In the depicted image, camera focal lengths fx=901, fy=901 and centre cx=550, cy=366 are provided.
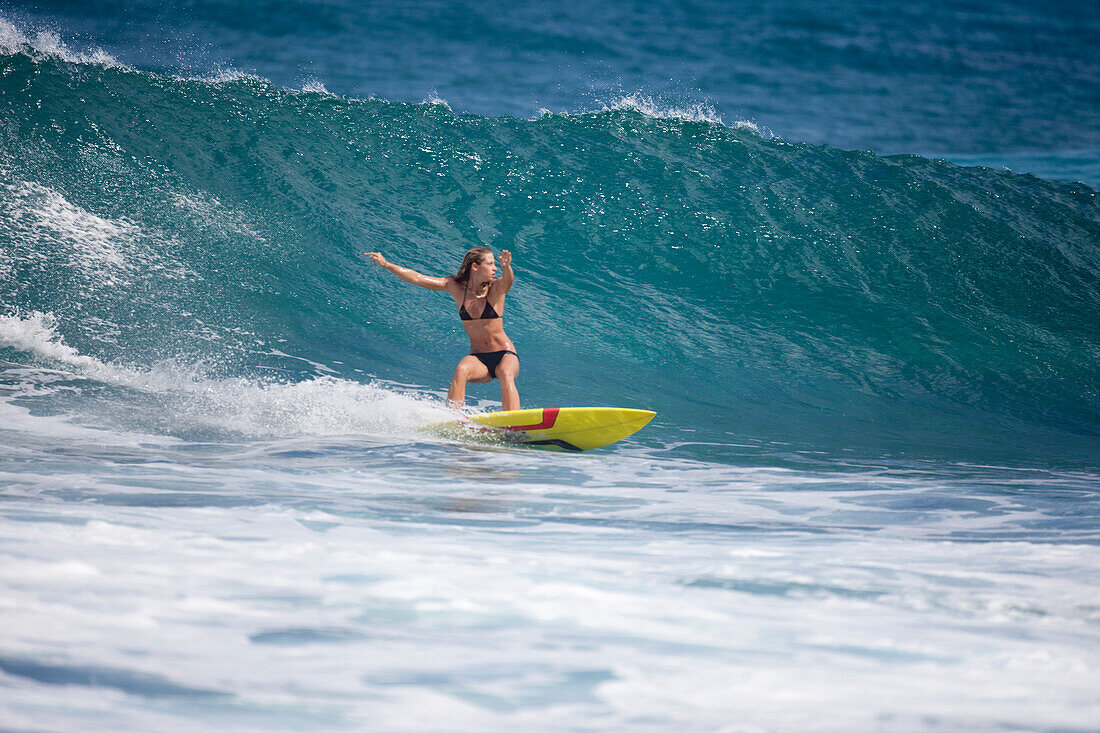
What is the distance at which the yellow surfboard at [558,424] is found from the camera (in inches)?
204

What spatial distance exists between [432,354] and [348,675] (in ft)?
21.3

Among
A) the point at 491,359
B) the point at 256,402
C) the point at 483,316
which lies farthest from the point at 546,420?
the point at 256,402

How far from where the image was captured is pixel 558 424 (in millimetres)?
5180

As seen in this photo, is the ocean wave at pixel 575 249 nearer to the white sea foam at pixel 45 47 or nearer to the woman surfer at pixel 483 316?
the white sea foam at pixel 45 47

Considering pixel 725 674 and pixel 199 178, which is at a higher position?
pixel 199 178

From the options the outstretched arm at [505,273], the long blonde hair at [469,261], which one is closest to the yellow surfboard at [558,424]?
the outstretched arm at [505,273]

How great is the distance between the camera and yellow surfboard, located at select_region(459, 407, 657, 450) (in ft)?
17.0

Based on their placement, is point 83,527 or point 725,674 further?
point 83,527

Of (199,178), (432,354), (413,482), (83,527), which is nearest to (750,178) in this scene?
(432,354)

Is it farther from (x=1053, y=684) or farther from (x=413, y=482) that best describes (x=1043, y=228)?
(x=1053, y=684)

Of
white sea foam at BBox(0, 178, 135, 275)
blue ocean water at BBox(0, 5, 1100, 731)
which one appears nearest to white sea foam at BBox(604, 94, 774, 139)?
blue ocean water at BBox(0, 5, 1100, 731)

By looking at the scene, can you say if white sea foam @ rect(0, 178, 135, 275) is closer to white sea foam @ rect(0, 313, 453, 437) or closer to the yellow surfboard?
white sea foam @ rect(0, 313, 453, 437)

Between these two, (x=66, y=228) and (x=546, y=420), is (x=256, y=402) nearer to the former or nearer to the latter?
(x=546, y=420)

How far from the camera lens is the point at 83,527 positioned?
2.90 meters
